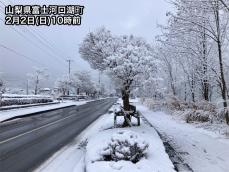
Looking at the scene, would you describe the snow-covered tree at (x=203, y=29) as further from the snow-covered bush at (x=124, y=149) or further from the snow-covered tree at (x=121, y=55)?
the snow-covered bush at (x=124, y=149)

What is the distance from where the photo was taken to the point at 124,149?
756 centimetres

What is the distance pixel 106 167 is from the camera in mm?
7023

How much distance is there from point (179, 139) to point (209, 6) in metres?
5.39

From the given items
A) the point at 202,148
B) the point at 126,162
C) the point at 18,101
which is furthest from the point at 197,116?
the point at 18,101

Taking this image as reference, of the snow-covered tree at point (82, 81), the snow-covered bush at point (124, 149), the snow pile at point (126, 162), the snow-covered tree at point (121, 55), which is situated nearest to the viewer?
the snow pile at point (126, 162)

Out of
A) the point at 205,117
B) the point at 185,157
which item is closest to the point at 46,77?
the point at 205,117

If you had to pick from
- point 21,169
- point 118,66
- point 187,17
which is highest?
point 187,17

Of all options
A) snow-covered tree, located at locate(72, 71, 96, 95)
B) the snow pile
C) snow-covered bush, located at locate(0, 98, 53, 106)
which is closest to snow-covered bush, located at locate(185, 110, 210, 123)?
the snow pile

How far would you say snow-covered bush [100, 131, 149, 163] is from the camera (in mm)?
7562

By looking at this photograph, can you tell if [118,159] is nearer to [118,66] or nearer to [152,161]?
[152,161]

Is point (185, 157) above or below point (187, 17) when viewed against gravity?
below

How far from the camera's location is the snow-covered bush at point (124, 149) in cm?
756

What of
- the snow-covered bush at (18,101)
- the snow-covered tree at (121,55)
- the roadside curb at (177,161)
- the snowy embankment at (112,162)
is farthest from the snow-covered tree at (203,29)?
the snow-covered bush at (18,101)

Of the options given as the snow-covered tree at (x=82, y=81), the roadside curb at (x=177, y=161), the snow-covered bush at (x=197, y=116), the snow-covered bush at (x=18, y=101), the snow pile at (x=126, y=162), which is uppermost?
the snow-covered tree at (x=82, y=81)
